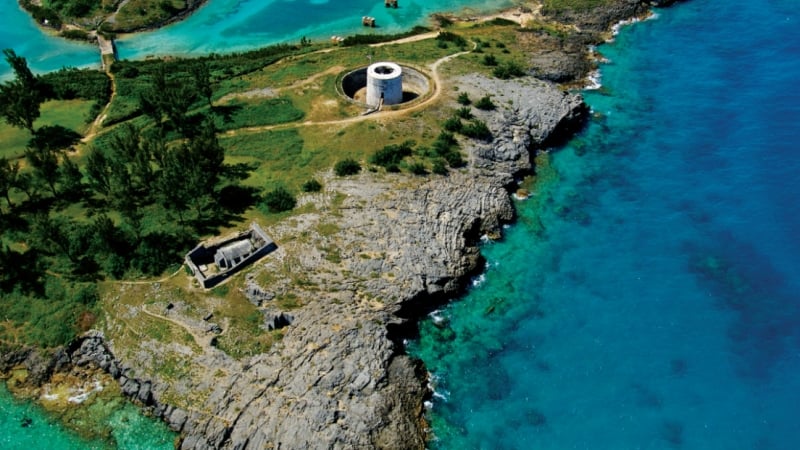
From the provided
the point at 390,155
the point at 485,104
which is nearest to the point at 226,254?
the point at 390,155

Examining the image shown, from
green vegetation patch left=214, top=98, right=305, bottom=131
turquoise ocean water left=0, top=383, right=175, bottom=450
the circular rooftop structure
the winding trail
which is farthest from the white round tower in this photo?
turquoise ocean water left=0, top=383, right=175, bottom=450

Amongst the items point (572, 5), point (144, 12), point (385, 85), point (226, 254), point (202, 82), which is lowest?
point (226, 254)

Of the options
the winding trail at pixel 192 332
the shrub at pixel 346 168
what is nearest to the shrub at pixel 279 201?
the shrub at pixel 346 168

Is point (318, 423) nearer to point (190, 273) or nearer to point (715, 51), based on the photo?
point (190, 273)

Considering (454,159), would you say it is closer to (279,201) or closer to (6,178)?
(279,201)

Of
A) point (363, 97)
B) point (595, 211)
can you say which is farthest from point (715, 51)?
point (363, 97)
